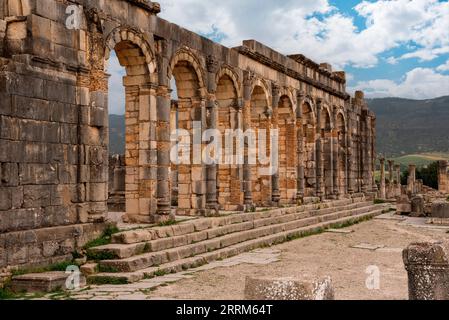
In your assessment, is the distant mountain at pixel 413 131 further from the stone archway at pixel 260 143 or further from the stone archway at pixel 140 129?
the stone archway at pixel 140 129

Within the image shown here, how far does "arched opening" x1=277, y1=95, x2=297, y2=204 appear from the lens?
71.3 ft

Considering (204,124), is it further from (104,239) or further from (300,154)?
(300,154)

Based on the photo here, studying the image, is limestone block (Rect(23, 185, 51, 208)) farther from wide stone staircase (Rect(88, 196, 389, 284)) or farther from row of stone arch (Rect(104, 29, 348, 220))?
row of stone arch (Rect(104, 29, 348, 220))

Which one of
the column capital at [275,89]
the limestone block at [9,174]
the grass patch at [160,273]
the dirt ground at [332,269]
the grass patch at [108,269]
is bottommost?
the dirt ground at [332,269]

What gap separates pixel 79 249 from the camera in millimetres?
10133

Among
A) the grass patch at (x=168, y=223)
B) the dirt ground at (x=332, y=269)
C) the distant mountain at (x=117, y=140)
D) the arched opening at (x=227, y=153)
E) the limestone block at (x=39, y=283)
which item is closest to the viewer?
the limestone block at (x=39, y=283)

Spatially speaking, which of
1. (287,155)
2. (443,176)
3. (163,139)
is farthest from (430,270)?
(443,176)

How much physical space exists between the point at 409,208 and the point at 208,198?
1300 cm

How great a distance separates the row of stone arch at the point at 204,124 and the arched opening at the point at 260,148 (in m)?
0.04

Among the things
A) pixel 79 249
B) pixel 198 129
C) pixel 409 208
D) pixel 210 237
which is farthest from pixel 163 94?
pixel 409 208

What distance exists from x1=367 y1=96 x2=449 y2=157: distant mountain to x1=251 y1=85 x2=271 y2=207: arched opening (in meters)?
131

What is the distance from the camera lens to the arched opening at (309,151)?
2397 centimetres

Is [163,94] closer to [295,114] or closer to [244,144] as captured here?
[244,144]

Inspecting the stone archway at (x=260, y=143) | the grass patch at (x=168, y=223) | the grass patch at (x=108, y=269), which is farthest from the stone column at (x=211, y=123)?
the grass patch at (x=108, y=269)
